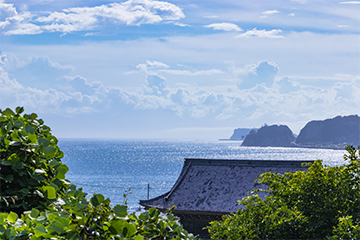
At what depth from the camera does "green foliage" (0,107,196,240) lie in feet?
11.1

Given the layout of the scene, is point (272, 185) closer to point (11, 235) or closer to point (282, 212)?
point (282, 212)

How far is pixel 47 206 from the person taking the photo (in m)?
4.98

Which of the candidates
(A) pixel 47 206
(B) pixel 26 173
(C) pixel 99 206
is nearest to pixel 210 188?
(A) pixel 47 206

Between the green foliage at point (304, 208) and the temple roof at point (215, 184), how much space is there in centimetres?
1023

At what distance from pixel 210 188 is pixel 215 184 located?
536 millimetres

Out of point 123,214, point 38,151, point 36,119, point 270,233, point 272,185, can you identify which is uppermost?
point 36,119

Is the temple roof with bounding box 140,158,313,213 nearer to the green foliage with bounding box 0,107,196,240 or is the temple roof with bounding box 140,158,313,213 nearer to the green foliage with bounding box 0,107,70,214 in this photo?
the green foliage with bounding box 0,107,196,240

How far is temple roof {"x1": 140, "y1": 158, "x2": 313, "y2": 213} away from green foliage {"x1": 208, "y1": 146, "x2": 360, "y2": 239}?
10.2 meters

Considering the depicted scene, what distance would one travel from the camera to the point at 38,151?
203 inches

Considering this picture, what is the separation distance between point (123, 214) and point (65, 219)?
56cm

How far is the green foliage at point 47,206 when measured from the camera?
337 cm

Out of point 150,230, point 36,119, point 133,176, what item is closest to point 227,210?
point 36,119

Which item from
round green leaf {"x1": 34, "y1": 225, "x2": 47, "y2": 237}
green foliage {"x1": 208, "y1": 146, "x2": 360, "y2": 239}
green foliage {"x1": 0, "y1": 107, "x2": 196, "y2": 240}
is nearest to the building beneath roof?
green foliage {"x1": 208, "y1": 146, "x2": 360, "y2": 239}

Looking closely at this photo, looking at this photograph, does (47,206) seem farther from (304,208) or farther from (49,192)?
(304,208)
